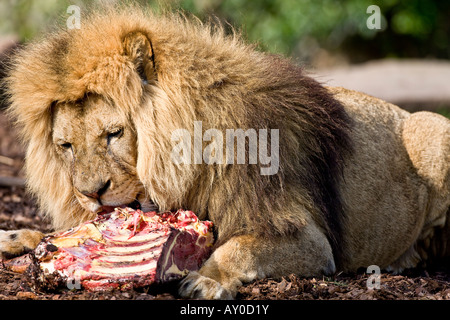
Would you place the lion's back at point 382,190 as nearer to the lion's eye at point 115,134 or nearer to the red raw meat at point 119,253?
the red raw meat at point 119,253

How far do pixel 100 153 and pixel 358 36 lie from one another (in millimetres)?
16430

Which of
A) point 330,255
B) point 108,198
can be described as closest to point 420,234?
point 330,255

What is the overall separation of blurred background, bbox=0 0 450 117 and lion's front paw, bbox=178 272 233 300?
7.86 metres

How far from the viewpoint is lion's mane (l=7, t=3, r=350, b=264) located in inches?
178

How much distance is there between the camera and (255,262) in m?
4.45

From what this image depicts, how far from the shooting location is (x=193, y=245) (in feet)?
14.6

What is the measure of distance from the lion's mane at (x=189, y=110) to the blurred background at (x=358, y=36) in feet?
21.3

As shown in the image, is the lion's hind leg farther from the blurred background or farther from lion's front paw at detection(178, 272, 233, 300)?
the blurred background

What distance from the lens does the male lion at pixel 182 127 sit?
4.49 meters

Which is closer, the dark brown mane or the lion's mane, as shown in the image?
the lion's mane

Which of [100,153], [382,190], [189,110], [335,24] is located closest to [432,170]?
[382,190]

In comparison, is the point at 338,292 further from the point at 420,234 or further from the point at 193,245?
the point at 420,234

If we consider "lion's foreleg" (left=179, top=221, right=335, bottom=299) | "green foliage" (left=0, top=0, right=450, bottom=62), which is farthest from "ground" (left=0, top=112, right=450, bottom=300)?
"green foliage" (left=0, top=0, right=450, bottom=62)

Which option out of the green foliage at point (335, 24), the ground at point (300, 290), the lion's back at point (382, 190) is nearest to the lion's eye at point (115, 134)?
the ground at point (300, 290)
